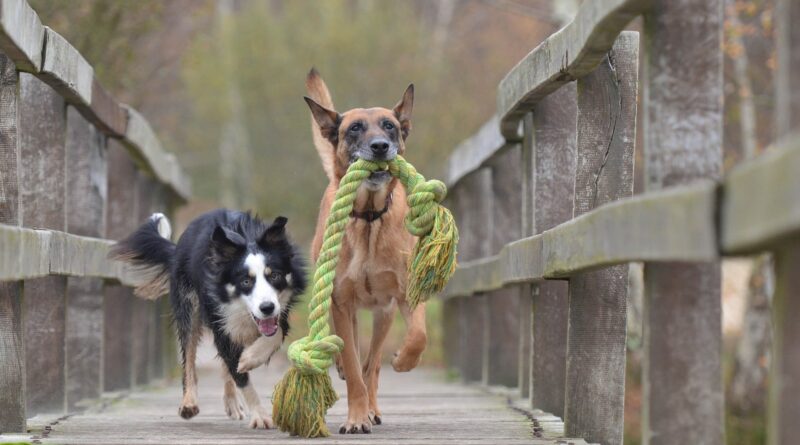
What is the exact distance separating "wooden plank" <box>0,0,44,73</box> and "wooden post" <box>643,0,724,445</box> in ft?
6.95

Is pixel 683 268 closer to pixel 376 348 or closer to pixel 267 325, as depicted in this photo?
pixel 267 325

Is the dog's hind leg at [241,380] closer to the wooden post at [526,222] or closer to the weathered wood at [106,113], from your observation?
the wooden post at [526,222]

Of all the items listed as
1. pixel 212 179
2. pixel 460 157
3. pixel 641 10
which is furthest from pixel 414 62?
pixel 641 10

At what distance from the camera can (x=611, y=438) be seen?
16.4ft

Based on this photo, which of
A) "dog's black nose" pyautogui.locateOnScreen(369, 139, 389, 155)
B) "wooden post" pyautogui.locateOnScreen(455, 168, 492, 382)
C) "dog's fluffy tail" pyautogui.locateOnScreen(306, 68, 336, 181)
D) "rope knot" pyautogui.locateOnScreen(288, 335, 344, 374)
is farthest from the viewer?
"wooden post" pyautogui.locateOnScreen(455, 168, 492, 382)

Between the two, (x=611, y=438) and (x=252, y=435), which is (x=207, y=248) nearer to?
(x=252, y=435)

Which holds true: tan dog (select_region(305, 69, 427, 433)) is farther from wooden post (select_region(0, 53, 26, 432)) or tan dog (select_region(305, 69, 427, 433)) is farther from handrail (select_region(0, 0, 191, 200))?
wooden post (select_region(0, 53, 26, 432))

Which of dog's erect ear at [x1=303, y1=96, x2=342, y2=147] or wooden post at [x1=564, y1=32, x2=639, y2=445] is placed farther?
dog's erect ear at [x1=303, y1=96, x2=342, y2=147]

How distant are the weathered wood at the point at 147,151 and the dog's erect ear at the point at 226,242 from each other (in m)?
1.98

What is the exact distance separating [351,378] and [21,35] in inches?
81.8

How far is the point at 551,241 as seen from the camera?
518 centimetres

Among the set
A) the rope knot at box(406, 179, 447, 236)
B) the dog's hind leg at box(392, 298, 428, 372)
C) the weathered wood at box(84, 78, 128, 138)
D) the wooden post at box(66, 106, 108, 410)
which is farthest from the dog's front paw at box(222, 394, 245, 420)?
the rope knot at box(406, 179, 447, 236)

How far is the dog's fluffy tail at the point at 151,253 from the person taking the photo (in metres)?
7.30

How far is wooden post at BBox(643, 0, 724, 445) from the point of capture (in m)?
3.83
